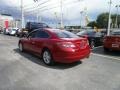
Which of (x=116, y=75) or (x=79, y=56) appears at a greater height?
(x=79, y=56)

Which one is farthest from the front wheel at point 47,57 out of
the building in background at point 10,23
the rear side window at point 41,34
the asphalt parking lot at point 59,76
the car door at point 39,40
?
the building in background at point 10,23

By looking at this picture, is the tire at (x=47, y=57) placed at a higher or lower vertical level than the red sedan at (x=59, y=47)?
lower

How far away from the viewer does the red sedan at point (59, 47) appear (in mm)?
6695

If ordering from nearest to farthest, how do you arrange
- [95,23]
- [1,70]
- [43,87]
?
[43,87], [1,70], [95,23]

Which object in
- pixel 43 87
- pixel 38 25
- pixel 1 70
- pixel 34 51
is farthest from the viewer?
pixel 38 25

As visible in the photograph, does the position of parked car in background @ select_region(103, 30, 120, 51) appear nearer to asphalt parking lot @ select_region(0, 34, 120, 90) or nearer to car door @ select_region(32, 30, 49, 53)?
asphalt parking lot @ select_region(0, 34, 120, 90)

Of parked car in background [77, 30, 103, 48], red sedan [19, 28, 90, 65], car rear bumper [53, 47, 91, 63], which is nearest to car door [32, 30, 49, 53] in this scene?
red sedan [19, 28, 90, 65]

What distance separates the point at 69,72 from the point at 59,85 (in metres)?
1.34

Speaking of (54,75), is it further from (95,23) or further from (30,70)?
(95,23)

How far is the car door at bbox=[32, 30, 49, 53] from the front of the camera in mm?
7729

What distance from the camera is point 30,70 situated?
255 inches

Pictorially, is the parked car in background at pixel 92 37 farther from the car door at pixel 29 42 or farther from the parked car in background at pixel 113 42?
the car door at pixel 29 42

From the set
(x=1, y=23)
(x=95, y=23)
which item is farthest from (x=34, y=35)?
(x=95, y=23)

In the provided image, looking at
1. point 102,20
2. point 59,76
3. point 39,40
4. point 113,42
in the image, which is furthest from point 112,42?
point 102,20
